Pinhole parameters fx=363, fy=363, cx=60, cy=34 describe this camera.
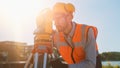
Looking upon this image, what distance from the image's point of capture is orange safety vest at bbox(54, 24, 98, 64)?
17.8 feet

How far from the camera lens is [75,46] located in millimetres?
5488

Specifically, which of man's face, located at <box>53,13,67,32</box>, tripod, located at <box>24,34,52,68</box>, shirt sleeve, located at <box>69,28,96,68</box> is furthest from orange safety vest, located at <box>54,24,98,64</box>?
tripod, located at <box>24,34,52,68</box>

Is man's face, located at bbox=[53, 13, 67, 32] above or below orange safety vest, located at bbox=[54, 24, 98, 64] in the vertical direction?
above

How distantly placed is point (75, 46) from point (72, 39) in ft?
0.40

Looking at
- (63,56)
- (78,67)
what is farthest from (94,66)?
(63,56)

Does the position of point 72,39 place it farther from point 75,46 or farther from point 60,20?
point 60,20

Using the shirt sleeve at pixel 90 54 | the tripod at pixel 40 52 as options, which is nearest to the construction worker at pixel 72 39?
the shirt sleeve at pixel 90 54

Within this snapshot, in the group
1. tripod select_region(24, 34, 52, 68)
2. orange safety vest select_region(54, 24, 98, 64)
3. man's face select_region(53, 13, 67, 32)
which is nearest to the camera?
tripod select_region(24, 34, 52, 68)

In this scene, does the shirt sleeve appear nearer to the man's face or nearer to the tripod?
the man's face

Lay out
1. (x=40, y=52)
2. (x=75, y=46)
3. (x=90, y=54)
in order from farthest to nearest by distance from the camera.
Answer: (x=75, y=46) < (x=90, y=54) < (x=40, y=52)

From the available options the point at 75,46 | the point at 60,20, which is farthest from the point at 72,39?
the point at 60,20

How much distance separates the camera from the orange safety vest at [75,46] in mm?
5417

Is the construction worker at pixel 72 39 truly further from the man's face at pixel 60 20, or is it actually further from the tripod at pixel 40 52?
the tripod at pixel 40 52

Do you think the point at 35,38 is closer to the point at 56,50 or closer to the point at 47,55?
the point at 47,55
